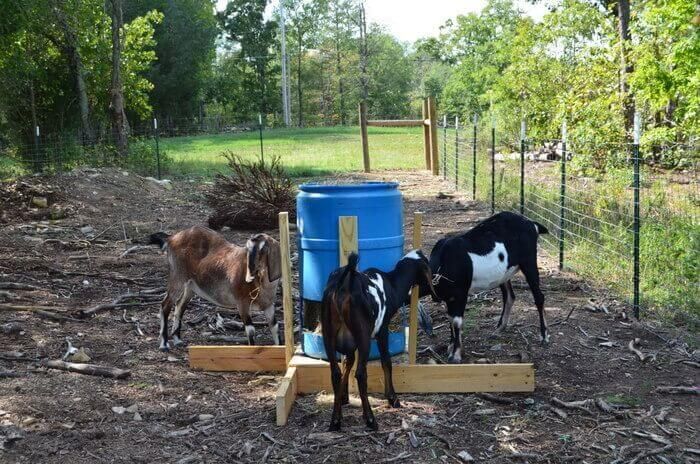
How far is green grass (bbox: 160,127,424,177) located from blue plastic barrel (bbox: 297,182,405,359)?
16.1 meters

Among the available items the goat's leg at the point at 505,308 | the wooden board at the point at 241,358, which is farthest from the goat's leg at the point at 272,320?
the goat's leg at the point at 505,308

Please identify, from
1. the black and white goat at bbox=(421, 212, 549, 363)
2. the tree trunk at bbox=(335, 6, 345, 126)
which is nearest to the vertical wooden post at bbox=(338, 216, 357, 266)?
the black and white goat at bbox=(421, 212, 549, 363)

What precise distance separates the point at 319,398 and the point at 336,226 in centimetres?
124

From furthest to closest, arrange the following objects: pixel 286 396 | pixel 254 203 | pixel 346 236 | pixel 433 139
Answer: pixel 433 139 < pixel 254 203 < pixel 346 236 < pixel 286 396

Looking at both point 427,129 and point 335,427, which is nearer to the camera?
point 335,427

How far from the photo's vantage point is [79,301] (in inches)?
306

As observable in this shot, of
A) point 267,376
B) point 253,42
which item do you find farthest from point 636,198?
point 253,42

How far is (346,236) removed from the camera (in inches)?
197

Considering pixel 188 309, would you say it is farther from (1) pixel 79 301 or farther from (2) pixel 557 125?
(2) pixel 557 125

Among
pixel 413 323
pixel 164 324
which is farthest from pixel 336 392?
pixel 164 324

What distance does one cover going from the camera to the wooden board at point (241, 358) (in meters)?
5.75

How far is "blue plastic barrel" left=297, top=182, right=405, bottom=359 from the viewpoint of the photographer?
5125 millimetres

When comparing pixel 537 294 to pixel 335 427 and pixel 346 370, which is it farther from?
pixel 335 427

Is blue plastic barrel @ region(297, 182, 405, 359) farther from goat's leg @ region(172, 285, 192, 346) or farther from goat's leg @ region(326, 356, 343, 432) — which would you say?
goat's leg @ region(172, 285, 192, 346)
